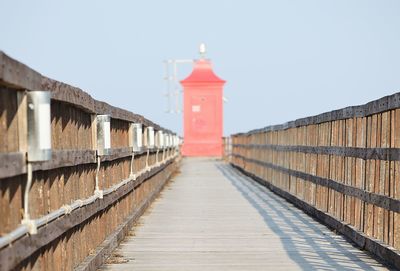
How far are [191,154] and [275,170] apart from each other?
29771 millimetres

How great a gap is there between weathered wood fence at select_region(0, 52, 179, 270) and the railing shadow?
1917 mm

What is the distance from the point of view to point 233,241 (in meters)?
9.23

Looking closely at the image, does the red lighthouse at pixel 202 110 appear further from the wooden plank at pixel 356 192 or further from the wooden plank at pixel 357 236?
the wooden plank at pixel 357 236

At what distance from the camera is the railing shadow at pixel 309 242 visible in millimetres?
7410

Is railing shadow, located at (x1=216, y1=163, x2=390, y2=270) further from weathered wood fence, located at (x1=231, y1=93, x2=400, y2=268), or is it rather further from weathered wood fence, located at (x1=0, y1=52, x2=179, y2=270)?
weathered wood fence, located at (x1=0, y1=52, x2=179, y2=270)

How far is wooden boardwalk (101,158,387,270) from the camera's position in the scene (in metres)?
7.47

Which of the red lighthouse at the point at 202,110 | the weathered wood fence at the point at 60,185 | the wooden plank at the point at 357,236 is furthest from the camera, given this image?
the red lighthouse at the point at 202,110

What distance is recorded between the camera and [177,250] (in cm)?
845

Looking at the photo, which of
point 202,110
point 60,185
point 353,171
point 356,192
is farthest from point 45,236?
point 202,110

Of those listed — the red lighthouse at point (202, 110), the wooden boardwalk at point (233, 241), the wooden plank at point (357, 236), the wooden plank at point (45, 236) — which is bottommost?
the wooden boardwalk at point (233, 241)

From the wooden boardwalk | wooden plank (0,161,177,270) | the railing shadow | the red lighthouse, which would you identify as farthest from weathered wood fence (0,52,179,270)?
the red lighthouse

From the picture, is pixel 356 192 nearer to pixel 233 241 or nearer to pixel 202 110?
pixel 233 241

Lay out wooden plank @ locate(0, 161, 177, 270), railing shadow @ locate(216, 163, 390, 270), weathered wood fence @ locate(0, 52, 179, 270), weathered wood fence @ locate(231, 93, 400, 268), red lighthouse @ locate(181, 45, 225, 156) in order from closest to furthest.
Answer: wooden plank @ locate(0, 161, 177, 270)
weathered wood fence @ locate(0, 52, 179, 270)
weathered wood fence @ locate(231, 93, 400, 268)
railing shadow @ locate(216, 163, 390, 270)
red lighthouse @ locate(181, 45, 225, 156)

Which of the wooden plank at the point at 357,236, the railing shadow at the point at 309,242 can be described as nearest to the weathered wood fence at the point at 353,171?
the wooden plank at the point at 357,236
